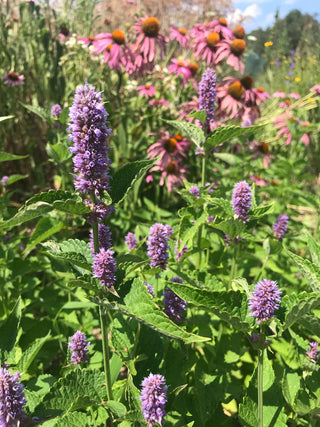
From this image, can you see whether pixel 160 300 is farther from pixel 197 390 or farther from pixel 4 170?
pixel 4 170

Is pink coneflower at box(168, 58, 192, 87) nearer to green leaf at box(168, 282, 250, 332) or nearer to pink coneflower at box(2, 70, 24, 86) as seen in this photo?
pink coneflower at box(2, 70, 24, 86)

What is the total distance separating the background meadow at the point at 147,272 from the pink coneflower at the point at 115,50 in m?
0.02

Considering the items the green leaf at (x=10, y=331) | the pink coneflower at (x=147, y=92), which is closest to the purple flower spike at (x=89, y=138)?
the green leaf at (x=10, y=331)

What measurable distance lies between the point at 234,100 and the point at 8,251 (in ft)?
8.11

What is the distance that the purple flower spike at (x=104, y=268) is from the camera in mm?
1115

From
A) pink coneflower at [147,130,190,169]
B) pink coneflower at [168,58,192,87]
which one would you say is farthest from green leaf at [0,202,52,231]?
pink coneflower at [168,58,192,87]

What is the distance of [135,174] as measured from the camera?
1127 mm

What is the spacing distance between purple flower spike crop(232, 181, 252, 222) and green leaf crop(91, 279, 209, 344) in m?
0.69

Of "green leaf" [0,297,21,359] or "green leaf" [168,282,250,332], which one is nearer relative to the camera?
"green leaf" [168,282,250,332]

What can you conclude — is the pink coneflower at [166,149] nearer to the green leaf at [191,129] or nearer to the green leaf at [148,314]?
the green leaf at [191,129]

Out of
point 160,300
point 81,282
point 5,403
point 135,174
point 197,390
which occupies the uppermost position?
point 135,174

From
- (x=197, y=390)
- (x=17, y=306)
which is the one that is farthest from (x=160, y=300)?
(x=17, y=306)

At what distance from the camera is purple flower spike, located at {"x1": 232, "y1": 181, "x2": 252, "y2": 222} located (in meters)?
1.62

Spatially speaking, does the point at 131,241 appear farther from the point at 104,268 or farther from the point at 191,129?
the point at 104,268
